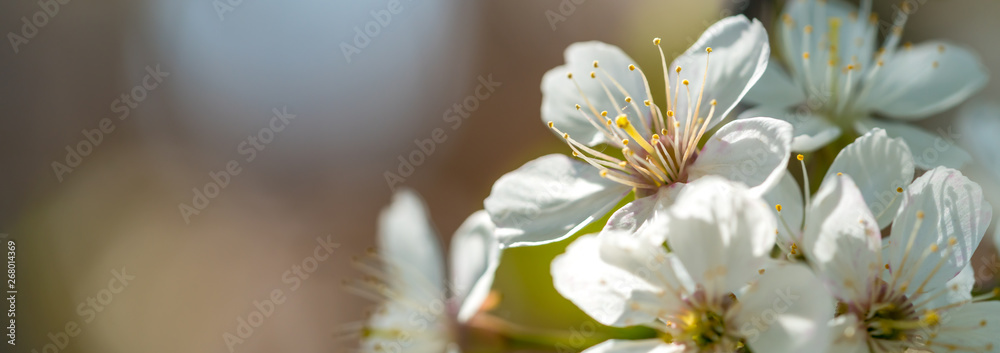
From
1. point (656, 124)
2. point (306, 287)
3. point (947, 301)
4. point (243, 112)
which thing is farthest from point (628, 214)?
point (243, 112)

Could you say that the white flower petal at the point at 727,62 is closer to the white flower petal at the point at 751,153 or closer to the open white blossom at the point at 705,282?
the white flower petal at the point at 751,153

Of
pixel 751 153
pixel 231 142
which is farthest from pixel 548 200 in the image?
pixel 231 142

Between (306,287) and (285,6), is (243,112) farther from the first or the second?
(306,287)

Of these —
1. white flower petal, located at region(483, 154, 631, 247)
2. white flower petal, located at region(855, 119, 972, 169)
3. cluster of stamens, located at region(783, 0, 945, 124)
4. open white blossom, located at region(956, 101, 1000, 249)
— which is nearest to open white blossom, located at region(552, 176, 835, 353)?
white flower petal, located at region(483, 154, 631, 247)

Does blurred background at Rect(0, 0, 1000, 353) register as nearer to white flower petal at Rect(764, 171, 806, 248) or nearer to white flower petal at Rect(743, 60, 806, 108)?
white flower petal at Rect(743, 60, 806, 108)

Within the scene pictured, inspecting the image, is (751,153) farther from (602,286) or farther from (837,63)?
(837,63)

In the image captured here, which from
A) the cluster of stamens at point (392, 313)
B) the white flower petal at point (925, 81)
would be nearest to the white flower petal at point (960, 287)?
the white flower petal at point (925, 81)
